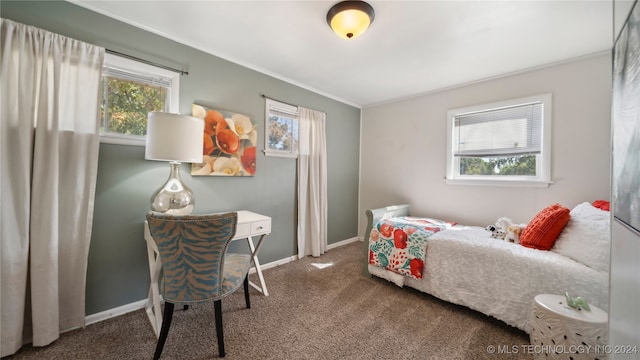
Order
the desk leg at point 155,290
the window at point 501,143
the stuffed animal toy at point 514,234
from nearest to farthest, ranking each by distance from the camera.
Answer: the desk leg at point 155,290 < the stuffed animal toy at point 514,234 < the window at point 501,143

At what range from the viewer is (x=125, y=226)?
6.23 ft

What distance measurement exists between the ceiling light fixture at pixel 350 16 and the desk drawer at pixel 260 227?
5.60 ft

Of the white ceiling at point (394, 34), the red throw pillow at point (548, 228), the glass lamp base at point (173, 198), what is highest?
the white ceiling at point (394, 34)

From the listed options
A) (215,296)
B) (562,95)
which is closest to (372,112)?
(562,95)

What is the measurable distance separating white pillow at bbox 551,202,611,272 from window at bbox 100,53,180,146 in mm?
3392

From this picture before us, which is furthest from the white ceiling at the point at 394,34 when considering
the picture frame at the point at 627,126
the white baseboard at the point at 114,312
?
the white baseboard at the point at 114,312

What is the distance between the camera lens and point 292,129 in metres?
3.12

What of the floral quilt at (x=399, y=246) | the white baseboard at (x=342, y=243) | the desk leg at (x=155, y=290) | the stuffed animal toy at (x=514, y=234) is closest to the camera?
the desk leg at (x=155, y=290)

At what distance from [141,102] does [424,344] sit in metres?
2.97

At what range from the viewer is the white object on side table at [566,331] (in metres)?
1.21

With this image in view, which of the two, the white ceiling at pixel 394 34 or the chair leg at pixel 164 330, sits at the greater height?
the white ceiling at pixel 394 34

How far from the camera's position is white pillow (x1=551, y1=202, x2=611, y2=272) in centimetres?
151

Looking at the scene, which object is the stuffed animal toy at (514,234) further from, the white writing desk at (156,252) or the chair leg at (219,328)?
the chair leg at (219,328)

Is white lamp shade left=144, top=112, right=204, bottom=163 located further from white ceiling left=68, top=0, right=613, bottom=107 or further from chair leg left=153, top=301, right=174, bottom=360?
chair leg left=153, top=301, right=174, bottom=360
